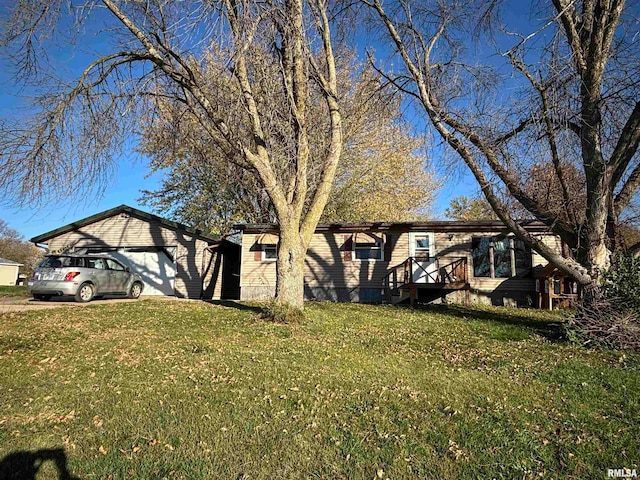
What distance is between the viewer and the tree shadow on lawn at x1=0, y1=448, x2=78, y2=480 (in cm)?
277

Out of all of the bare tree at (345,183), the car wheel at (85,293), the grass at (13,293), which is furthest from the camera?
the bare tree at (345,183)

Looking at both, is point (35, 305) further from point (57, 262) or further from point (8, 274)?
point (8, 274)

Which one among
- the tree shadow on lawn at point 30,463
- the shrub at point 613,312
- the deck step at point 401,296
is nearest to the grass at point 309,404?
the tree shadow on lawn at point 30,463

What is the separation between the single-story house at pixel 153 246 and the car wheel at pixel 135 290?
2.00 m

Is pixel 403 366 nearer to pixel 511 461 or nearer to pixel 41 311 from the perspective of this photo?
pixel 511 461

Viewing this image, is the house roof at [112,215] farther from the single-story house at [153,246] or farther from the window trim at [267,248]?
the window trim at [267,248]

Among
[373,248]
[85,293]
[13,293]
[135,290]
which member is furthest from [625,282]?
[13,293]

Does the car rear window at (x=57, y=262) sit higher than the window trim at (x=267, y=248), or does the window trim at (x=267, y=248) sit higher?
the window trim at (x=267, y=248)

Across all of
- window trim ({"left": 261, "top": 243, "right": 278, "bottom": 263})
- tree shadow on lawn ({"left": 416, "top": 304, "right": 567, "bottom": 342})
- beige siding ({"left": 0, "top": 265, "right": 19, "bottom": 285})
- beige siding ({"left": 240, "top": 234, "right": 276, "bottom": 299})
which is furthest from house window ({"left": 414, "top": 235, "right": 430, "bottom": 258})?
beige siding ({"left": 0, "top": 265, "right": 19, "bottom": 285})

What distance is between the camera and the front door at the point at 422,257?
15.4 m

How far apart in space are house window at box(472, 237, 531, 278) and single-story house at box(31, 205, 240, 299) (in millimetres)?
11252

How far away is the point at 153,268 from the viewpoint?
17.4 metres

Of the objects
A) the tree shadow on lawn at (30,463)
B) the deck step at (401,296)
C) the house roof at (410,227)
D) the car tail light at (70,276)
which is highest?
the house roof at (410,227)

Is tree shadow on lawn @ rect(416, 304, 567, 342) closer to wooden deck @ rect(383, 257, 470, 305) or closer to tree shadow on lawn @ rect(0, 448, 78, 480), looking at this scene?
wooden deck @ rect(383, 257, 470, 305)
